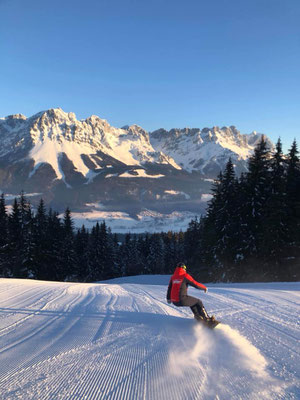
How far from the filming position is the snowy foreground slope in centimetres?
360

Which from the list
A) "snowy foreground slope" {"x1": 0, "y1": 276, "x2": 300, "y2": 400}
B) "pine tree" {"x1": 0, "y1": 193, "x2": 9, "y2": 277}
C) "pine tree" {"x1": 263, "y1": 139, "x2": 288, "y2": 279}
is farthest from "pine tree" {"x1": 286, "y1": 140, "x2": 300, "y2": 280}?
"pine tree" {"x1": 0, "y1": 193, "x2": 9, "y2": 277}

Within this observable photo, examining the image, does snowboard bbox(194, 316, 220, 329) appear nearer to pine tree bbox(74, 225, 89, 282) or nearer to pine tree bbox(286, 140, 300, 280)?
pine tree bbox(286, 140, 300, 280)

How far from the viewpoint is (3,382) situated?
12.4 ft

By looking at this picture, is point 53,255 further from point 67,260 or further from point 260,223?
point 260,223

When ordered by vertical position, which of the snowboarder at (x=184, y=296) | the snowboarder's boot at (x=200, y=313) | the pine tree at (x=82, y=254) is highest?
the snowboarder at (x=184, y=296)

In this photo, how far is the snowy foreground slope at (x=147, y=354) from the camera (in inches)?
142

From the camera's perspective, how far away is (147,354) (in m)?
4.64

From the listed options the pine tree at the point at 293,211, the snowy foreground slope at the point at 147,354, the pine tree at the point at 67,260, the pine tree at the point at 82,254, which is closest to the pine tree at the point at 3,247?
the pine tree at the point at 67,260

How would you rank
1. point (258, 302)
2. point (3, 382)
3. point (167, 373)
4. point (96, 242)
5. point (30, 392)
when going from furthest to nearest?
1. point (96, 242)
2. point (258, 302)
3. point (167, 373)
4. point (3, 382)
5. point (30, 392)

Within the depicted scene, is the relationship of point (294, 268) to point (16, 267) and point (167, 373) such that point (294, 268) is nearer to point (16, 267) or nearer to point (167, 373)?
point (167, 373)

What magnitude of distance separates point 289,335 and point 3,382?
202 inches

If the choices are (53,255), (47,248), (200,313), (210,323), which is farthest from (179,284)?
(47,248)

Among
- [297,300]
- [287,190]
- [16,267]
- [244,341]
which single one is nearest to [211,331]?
[244,341]

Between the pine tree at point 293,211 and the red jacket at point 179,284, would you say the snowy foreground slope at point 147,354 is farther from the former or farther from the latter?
the pine tree at point 293,211
